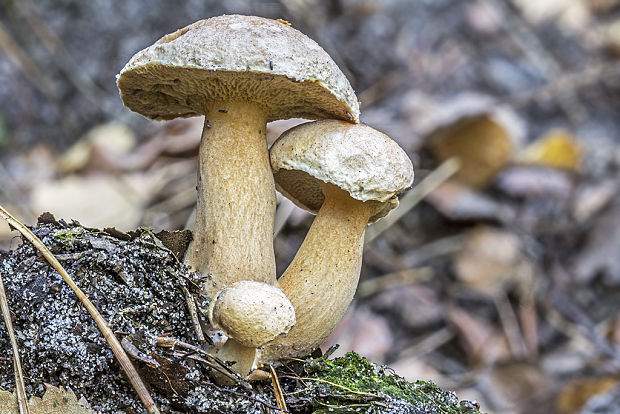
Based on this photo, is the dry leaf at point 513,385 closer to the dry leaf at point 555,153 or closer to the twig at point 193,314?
the dry leaf at point 555,153

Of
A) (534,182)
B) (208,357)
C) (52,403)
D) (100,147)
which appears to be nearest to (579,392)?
(534,182)

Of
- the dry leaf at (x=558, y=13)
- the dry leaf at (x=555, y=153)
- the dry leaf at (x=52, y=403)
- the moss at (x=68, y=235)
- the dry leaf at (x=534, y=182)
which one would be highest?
the dry leaf at (x=558, y=13)

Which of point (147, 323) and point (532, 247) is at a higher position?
point (532, 247)

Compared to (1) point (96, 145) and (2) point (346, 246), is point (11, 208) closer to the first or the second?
(1) point (96, 145)

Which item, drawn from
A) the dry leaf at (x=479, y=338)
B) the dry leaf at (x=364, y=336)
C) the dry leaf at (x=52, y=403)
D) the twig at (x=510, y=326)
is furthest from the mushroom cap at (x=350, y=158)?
the twig at (x=510, y=326)

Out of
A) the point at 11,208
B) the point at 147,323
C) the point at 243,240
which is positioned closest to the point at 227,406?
the point at 147,323

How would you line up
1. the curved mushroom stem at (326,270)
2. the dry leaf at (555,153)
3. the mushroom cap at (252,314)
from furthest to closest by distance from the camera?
1. the dry leaf at (555,153)
2. the curved mushroom stem at (326,270)
3. the mushroom cap at (252,314)
